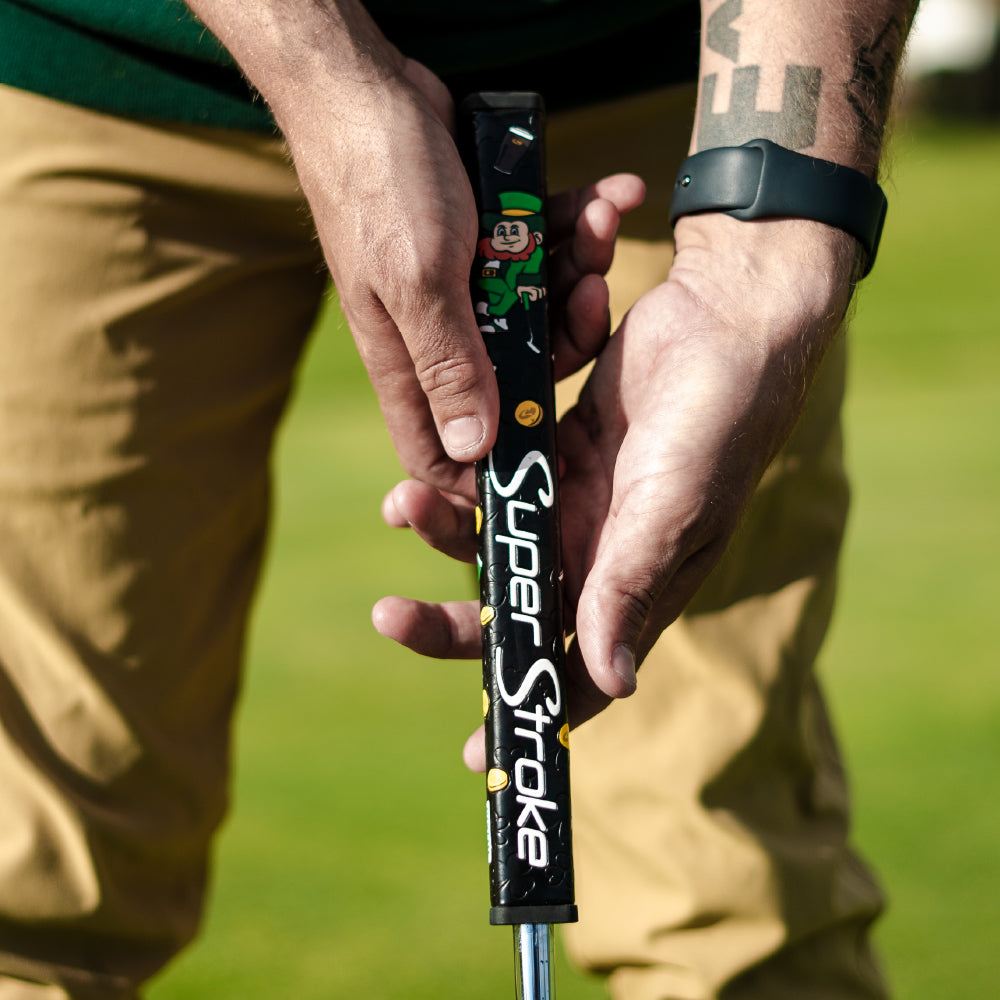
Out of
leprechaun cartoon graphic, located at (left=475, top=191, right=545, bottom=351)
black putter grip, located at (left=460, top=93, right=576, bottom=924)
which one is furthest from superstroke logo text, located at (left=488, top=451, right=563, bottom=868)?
leprechaun cartoon graphic, located at (left=475, top=191, right=545, bottom=351)

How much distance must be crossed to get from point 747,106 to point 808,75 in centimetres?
5

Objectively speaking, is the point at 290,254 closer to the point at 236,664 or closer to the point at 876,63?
the point at 236,664

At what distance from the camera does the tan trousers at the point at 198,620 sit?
3.34 feet

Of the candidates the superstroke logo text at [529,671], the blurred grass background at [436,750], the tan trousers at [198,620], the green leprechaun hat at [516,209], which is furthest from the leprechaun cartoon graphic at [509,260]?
the blurred grass background at [436,750]

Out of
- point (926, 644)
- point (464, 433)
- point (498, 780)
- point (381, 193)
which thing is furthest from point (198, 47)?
point (926, 644)

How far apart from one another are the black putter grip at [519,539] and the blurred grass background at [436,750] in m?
0.36

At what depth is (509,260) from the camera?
36.1 inches

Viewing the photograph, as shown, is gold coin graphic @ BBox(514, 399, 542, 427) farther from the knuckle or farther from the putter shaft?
the putter shaft

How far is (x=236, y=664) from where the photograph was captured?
1.19 metres

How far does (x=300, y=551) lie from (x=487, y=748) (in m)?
2.31

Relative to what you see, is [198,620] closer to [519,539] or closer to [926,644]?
[519,539]

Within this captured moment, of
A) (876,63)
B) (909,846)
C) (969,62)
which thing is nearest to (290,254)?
(876,63)

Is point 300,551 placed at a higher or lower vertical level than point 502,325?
higher

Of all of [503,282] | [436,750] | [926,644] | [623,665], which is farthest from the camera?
[926,644]
